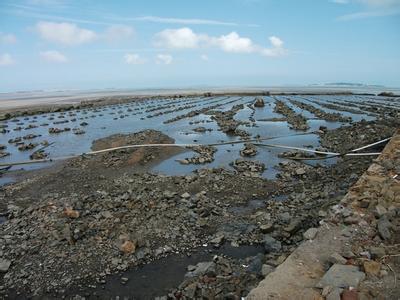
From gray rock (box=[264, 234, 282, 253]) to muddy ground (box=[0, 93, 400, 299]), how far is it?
2cm

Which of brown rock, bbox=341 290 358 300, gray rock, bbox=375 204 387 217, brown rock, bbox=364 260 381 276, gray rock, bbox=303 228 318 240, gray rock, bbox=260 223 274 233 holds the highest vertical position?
gray rock, bbox=375 204 387 217

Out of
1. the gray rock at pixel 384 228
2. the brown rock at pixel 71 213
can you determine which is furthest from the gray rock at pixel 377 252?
the brown rock at pixel 71 213

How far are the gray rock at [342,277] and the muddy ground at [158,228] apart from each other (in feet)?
4.83

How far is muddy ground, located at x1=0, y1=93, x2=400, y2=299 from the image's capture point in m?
6.72

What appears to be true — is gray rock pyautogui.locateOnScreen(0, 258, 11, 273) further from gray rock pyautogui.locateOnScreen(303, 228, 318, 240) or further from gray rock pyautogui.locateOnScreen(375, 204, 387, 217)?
gray rock pyautogui.locateOnScreen(375, 204, 387, 217)

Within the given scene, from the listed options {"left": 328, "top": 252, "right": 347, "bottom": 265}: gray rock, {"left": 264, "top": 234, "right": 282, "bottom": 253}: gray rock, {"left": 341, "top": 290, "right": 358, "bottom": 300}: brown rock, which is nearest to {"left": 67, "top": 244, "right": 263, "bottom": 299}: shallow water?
{"left": 264, "top": 234, "right": 282, "bottom": 253}: gray rock

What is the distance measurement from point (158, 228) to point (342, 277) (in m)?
4.79

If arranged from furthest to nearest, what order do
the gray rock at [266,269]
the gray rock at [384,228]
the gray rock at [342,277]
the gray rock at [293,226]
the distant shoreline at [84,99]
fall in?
the distant shoreline at [84,99] → the gray rock at [293,226] → the gray rock at [266,269] → the gray rock at [384,228] → the gray rock at [342,277]

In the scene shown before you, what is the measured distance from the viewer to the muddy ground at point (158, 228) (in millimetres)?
6723

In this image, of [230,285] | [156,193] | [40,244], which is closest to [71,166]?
[156,193]

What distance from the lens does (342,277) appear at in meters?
4.91

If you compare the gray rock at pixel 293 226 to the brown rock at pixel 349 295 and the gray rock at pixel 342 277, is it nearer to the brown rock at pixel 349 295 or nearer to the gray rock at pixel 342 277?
the gray rock at pixel 342 277

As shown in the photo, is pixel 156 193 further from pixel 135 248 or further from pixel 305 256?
pixel 305 256

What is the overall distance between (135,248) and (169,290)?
1.66 metres
